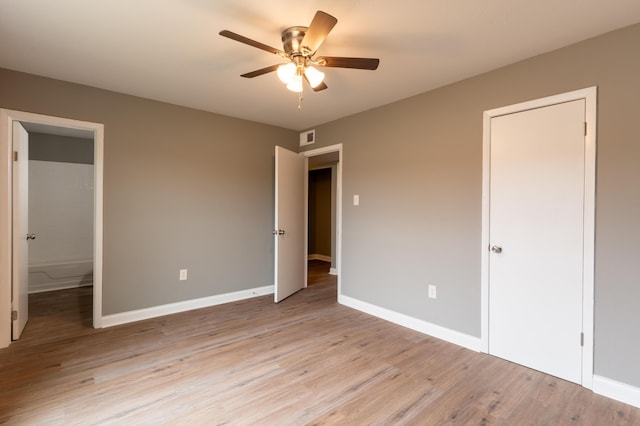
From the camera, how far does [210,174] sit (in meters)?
3.71

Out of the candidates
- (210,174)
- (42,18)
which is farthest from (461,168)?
(42,18)

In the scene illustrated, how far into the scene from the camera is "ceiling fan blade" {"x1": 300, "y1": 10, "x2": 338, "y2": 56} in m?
1.47

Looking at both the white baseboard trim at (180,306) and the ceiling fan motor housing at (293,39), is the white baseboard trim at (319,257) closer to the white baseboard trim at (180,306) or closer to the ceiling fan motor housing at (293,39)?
the white baseboard trim at (180,306)

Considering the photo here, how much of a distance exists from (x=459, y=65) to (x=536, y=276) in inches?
71.2

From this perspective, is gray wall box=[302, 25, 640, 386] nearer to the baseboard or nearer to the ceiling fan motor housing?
the ceiling fan motor housing

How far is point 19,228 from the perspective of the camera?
2.70 metres

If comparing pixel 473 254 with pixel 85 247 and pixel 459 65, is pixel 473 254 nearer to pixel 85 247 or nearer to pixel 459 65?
pixel 459 65

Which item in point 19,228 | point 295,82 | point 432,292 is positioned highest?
point 295,82

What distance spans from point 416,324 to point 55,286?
A: 5.25 m

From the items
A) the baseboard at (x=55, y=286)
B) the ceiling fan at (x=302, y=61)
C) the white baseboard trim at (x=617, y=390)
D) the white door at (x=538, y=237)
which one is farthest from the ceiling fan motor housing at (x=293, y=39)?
the baseboard at (x=55, y=286)

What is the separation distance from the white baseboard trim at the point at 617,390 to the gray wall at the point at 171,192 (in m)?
3.47

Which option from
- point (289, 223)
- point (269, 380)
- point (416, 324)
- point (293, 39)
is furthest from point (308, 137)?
point (269, 380)

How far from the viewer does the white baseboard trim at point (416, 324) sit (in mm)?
2668

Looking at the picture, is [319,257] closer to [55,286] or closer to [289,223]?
[289,223]
